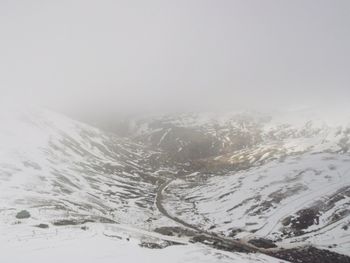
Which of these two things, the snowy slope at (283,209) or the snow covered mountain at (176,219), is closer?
the snow covered mountain at (176,219)

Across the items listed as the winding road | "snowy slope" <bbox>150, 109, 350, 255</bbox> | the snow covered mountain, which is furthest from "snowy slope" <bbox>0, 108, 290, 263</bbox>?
"snowy slope" <bbox>150, 109, 350, 255</bbox>

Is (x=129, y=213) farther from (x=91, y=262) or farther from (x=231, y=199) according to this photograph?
(x=91, y=262)

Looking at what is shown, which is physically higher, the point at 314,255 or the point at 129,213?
the point at 129,213

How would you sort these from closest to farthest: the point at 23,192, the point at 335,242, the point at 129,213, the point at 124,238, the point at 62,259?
Result: 1. the point at 62,259
2. the point at 124,238
3. the point at 335,242
4. the point at 23,192
5. the point at 129,213

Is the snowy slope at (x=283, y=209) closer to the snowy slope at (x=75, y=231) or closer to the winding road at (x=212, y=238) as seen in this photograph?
the winding road at (x=212, y=238)

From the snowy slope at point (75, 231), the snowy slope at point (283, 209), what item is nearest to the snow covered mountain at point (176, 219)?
the snowy slope at point (75, 231)

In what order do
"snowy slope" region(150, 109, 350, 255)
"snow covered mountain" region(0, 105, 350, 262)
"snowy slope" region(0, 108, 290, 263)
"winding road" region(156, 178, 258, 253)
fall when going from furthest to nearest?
"snowy slope" region(150, 109, 350, 255) → "winding road" region(156, 178, 258, 253) → "snow covered mountain" region(0, 105, 350, 262) → "snowy slope" region(0, 108, 290, 263)

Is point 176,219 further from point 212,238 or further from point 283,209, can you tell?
point 283,209

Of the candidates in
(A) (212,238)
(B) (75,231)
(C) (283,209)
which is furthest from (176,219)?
(B) (75,231)

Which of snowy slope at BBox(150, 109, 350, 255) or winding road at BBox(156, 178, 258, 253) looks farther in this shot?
snowy slope at BBox(150, 109, 350, 255)

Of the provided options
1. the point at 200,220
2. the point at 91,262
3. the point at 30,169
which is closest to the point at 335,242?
the point at 200,220

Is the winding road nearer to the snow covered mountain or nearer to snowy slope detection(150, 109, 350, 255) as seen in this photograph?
the snow covered mountain
